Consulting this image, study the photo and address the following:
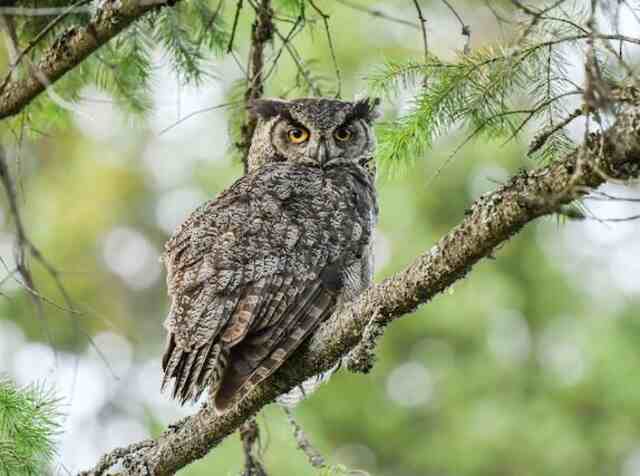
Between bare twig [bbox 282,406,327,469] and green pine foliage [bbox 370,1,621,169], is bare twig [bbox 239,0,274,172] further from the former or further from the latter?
bare twig [bbox 282,406,327,469]

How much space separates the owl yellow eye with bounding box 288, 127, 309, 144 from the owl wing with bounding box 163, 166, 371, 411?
23.8 inches

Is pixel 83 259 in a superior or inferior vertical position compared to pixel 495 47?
superior

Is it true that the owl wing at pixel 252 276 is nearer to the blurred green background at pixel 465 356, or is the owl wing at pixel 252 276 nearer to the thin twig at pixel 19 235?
the thin twig at pixel 19 235

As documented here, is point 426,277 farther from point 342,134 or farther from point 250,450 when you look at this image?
point 342,134

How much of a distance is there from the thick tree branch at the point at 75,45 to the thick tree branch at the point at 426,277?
1.03 m

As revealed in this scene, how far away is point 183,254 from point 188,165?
867 centimetres

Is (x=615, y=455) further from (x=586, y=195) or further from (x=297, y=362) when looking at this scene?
(x=586, y=195)

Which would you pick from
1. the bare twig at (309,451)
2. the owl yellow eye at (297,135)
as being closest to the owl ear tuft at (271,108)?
the owl yellow eye at (297,135)

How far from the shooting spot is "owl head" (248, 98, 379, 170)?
4.40 meters

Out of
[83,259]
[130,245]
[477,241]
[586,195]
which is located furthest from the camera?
[130,245]

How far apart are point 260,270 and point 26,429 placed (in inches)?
38.8

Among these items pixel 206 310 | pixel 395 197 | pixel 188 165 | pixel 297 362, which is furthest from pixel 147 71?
pixel 188 165

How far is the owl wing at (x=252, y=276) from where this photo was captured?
10.2 feet

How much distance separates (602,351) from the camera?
29.4 feet
